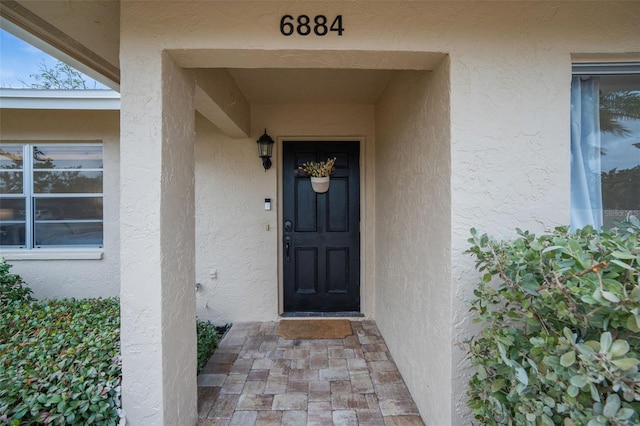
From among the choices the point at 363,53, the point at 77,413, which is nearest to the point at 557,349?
the point at 363,53

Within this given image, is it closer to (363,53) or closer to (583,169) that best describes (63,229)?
(363,53)

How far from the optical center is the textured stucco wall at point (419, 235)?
1.66m

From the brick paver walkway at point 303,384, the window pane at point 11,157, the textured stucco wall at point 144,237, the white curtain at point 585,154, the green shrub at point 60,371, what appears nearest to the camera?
the green shrub at point 60,371

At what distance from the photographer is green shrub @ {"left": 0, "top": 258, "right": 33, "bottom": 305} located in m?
3.18

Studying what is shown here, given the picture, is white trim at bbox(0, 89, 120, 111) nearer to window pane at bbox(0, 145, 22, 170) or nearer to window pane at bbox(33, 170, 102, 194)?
window pane at bbox(0, 145, 22, 170)

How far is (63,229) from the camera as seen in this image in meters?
3.87

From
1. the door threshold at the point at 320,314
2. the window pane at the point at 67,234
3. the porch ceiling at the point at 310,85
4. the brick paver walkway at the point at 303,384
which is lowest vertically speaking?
the brick paver walkway at the point at 303,384

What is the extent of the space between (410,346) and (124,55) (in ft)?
8.42

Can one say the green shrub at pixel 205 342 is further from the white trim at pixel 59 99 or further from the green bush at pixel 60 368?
the white trim at pixel 59 99

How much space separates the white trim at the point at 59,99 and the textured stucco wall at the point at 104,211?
227 millimetres

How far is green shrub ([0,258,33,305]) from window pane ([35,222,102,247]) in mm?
449

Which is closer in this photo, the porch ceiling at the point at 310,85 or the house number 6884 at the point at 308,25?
the house number 6884 at the point at 308,25

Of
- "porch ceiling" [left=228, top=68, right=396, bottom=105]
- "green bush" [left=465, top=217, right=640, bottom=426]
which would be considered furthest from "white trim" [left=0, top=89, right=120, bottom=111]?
"green bush" [left=465, top=217, right=640, bottom=426]

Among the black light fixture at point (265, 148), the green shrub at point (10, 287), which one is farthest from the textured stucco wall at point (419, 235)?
the green shrub at point (10, 287)
